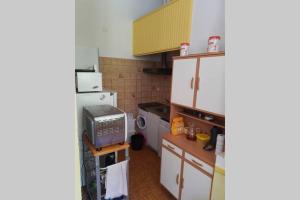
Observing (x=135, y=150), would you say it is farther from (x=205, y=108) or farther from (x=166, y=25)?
(x=166, y=25)

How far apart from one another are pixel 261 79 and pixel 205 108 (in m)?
1.01

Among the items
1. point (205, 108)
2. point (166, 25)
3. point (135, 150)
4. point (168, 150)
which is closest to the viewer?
point (205, 108)

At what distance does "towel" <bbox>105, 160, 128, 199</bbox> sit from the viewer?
159cm

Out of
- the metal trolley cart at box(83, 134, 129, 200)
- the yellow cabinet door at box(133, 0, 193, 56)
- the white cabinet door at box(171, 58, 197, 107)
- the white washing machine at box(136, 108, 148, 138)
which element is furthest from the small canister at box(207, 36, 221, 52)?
the white washing machine at box(136, 108, 148, 138)

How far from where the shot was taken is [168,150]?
1.88m

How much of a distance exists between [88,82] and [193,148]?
145 centimetres

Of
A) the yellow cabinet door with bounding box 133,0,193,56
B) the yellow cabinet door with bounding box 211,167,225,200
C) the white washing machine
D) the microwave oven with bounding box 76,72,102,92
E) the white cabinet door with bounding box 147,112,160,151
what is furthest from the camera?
Answer: the white washing machine

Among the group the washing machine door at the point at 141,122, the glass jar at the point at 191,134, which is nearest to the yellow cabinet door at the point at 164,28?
the glass jar at the point at 191,134

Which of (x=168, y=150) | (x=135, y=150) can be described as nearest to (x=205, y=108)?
(x=168, y=150)

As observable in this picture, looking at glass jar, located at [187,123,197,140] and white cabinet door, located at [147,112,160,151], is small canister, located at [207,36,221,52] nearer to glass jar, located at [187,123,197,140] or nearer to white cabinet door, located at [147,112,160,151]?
glass jar, located at [187,123,197,140]

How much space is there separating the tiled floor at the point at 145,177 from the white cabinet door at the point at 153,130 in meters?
0.17

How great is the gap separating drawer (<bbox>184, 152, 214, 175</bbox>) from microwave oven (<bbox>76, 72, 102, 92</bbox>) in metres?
1.33

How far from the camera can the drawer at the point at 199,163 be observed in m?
1.42

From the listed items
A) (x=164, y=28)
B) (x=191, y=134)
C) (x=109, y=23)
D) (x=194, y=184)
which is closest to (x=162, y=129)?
(x=191, y=134)
